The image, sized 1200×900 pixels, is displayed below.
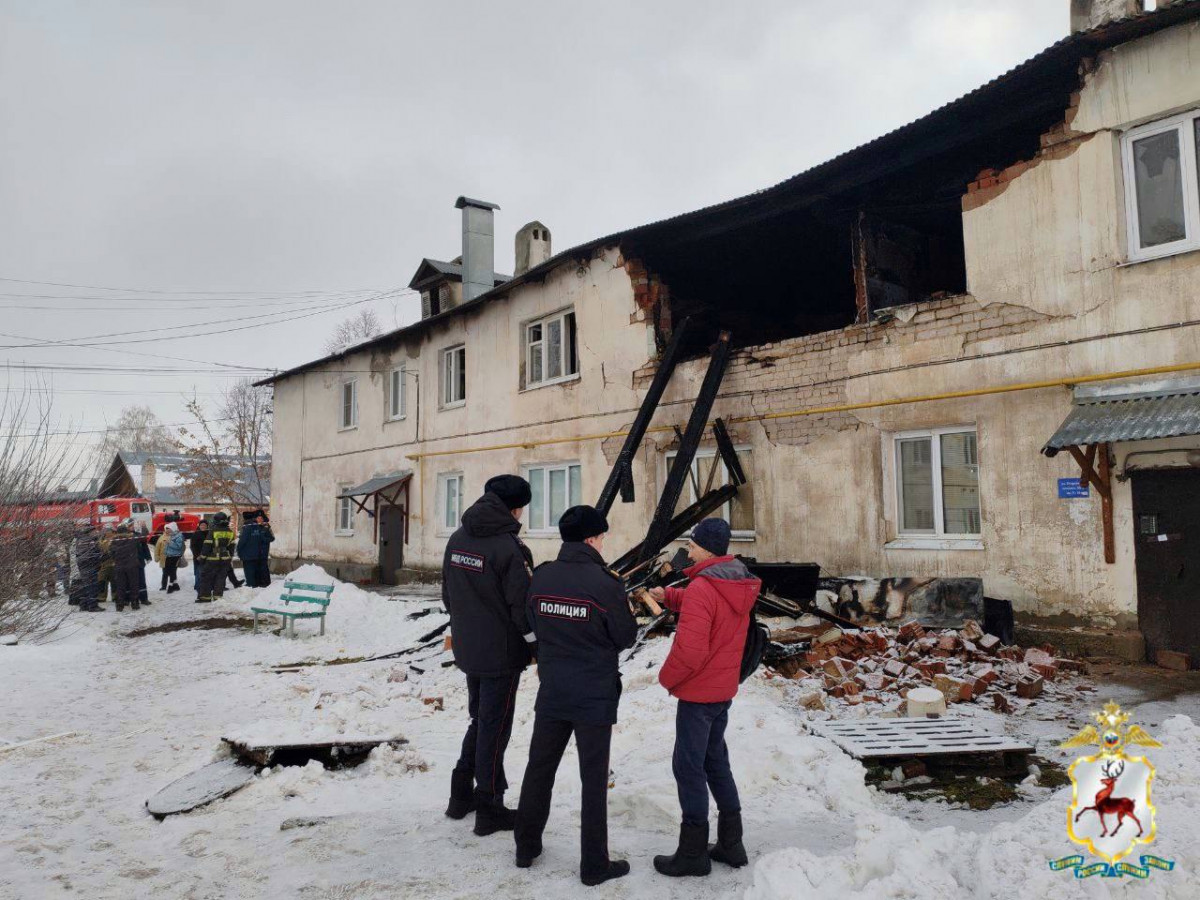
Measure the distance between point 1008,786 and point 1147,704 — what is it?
2.23 metres

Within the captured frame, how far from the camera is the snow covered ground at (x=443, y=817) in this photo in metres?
3.18

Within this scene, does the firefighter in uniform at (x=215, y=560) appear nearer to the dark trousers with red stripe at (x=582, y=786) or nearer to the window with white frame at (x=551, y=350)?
the window with white frame at (x=551, y=350)

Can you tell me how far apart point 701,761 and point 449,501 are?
13.5m

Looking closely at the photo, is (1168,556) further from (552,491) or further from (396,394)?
(396,394)

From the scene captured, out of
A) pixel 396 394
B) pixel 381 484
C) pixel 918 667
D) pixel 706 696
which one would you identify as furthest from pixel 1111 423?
pixel 396 394

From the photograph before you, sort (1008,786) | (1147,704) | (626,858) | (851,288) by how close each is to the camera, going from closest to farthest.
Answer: (626,858), (1008,786), (1147,704), (851,288)

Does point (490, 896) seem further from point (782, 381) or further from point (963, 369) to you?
point (782, 381)

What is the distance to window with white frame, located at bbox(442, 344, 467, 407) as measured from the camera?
16734 mm

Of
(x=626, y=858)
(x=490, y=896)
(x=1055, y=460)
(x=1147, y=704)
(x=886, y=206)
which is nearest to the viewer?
(x=490, y=896)

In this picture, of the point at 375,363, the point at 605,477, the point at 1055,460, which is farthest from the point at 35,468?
the point at 1055,460

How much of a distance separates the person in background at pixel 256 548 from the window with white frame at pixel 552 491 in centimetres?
527

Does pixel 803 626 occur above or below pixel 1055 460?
below

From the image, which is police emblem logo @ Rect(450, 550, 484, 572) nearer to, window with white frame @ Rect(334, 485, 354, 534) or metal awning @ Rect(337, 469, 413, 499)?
metal awning @ Rect(337, 469, 413, 499)

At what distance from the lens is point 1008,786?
4.61 meters
